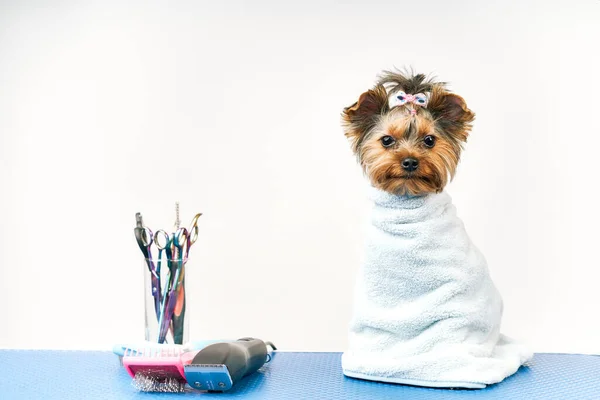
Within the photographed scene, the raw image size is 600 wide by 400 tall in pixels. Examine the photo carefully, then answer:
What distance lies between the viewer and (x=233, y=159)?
2172 millimetres

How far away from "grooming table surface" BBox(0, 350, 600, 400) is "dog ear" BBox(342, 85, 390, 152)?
497 mm

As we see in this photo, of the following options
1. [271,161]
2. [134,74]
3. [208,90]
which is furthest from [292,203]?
[134,74]

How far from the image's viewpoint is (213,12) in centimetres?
218

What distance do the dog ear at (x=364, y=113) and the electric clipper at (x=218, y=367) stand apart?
0.49 meters

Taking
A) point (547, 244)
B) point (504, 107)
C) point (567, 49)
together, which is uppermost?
point (567, 49)

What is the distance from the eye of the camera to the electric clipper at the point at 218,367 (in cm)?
153

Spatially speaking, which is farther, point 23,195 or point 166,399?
point 23,195

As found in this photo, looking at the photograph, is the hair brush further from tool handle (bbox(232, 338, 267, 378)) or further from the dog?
the dog

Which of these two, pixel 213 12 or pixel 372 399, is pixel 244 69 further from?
pixel 372 399

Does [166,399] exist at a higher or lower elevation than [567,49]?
lower

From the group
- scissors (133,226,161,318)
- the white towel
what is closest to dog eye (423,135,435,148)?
the white towel

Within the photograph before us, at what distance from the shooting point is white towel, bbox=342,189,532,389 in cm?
158

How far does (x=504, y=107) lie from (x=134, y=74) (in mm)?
997

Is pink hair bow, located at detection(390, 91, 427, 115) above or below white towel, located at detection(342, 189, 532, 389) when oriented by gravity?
above
